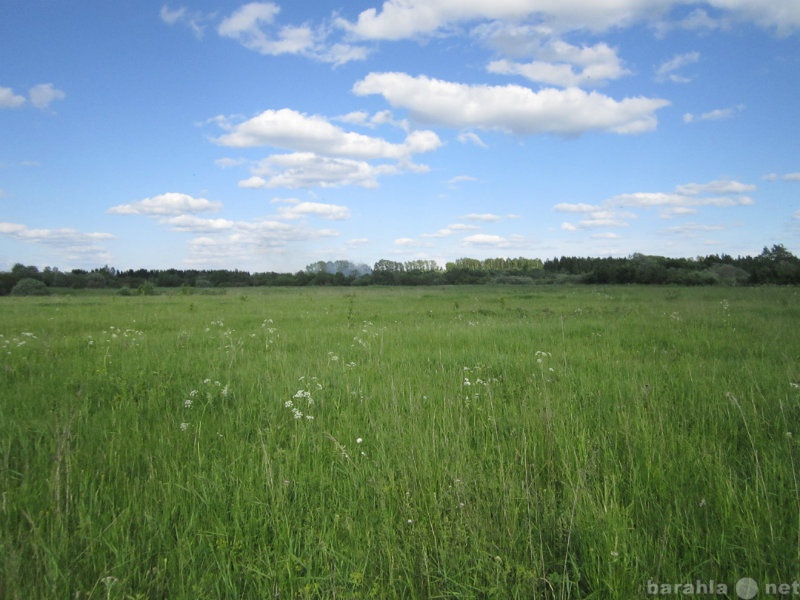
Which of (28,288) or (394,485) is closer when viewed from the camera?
(394,485)

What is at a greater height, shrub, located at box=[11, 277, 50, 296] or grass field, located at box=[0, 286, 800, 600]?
shrub, located at box=[11, 277, 50, 296]

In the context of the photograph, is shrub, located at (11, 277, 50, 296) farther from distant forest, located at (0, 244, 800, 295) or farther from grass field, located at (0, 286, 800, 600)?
grass field, located at (0, 286, 800, 600)

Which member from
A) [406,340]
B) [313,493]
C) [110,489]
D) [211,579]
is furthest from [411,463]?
[406,340]

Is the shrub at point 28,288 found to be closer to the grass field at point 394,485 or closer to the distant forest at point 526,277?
the distant forest at point 526,277

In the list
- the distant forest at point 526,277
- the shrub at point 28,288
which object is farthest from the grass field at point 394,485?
the shrub at point 28,288

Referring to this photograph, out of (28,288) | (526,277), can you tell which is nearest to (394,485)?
(28,288)

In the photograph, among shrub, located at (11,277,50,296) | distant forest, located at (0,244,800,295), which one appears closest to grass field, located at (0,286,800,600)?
distant forest, located at (0,244,800,295)

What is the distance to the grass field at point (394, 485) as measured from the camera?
2.21 metres

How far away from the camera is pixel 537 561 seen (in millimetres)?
2281

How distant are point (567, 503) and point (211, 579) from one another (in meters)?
2.18

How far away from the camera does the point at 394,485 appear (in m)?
2.86

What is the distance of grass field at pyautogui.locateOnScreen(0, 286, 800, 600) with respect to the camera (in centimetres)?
221

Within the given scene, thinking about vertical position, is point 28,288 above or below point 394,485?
above

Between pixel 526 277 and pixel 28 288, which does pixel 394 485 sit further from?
pixel 526 277
